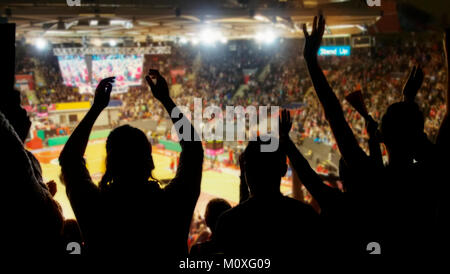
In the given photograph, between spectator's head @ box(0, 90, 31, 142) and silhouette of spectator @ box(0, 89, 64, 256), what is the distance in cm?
26

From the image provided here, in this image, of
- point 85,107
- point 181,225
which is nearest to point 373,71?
point 85,107

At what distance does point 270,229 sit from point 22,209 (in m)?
0.97

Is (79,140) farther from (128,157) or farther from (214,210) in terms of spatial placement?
(214,210)

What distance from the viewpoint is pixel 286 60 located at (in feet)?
108

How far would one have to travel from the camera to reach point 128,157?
1674mm

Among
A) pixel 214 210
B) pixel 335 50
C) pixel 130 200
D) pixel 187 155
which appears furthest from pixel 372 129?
pixel 335 50

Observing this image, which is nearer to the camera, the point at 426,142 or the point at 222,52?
the point at 426,142

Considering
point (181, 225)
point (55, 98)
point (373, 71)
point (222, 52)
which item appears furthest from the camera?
point (222, 52)

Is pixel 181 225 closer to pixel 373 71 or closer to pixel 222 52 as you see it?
pixel 373 71

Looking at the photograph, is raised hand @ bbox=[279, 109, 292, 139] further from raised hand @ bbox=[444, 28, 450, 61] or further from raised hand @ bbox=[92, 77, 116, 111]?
raised hand @ bbox=[92, 77, 116, 111]

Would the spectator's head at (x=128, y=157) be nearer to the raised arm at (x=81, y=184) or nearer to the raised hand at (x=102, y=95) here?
the raised arm at (x=81, y=184)

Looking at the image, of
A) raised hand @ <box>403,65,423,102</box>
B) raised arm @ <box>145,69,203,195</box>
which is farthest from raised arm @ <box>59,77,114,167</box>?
raised hand @ <box>403,65,423,102</box>

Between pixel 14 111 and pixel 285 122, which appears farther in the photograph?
pixel 285 122

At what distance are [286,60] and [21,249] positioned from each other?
1301 inches
